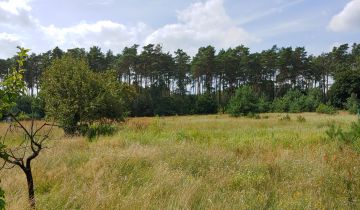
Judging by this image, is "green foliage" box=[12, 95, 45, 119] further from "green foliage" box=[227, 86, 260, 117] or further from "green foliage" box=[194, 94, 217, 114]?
"green foliage" box=[194, 94, 217, 114]

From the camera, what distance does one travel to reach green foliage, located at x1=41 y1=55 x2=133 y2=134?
1681cm

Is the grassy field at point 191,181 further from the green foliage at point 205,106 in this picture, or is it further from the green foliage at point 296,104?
the green foliage at point 205,106

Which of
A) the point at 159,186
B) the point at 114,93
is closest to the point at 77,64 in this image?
the point at 114,93

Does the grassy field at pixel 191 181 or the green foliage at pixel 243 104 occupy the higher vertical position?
the green foliage at pixel 243 104

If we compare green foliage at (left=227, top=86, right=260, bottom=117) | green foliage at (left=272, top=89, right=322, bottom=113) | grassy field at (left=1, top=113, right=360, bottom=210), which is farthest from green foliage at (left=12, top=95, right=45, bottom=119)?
green foliage at (left=272, top=89, right=322, bottom=113)

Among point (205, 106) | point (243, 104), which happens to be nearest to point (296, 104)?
point (205, 106)

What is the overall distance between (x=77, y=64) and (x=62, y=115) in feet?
9.38

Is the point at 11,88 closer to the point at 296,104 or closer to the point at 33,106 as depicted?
the point at 33,106

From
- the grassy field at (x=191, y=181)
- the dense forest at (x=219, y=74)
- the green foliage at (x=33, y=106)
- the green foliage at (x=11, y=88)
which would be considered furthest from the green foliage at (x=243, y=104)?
the green foliage at (x=11, y=88)

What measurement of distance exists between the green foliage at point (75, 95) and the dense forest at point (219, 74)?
133 ft

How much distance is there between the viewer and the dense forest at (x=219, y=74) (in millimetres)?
62125

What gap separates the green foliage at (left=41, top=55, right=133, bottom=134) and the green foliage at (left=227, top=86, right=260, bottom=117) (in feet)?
87.8

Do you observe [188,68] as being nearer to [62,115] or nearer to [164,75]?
[164,75]

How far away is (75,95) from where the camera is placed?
17016mm
